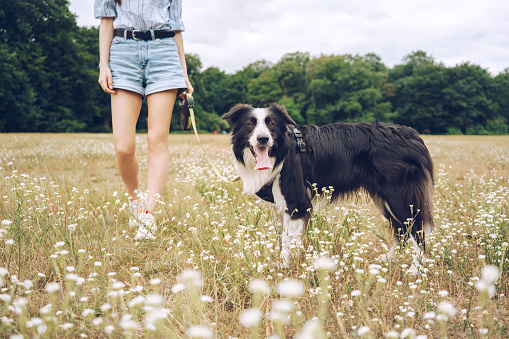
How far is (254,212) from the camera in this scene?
366cm

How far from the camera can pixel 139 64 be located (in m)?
3.34

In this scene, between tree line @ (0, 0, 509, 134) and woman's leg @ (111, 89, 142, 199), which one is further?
tree line @ (0, 0, 509, 134)

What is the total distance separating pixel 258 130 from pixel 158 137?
41.9 inches

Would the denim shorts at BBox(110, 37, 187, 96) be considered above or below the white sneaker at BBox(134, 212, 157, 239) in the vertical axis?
above

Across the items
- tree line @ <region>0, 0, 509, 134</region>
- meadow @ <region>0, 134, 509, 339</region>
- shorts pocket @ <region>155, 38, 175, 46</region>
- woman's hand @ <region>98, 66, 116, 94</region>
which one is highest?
tree line @ <region>0, 0, 509, 134</region>

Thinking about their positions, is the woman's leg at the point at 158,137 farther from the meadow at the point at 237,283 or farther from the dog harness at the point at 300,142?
the dog harness at the point at 300,142

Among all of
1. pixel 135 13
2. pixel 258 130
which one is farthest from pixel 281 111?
pixel 135 13

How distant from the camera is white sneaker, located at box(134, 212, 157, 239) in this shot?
9.94 feet

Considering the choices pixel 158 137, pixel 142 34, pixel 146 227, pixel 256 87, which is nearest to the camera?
pixel 146 227

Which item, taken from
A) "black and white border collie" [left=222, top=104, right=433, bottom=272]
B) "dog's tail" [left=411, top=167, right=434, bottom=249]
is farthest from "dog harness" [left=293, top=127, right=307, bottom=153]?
"dog's tail" [left=411, top=167, right=434, bottom=249]

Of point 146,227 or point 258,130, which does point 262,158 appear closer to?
point 258,130

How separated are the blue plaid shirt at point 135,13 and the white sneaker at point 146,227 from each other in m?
1.86

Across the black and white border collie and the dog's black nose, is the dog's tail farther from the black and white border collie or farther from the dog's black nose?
the dog's black nose

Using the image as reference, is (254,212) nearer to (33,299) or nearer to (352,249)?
(352,249)
